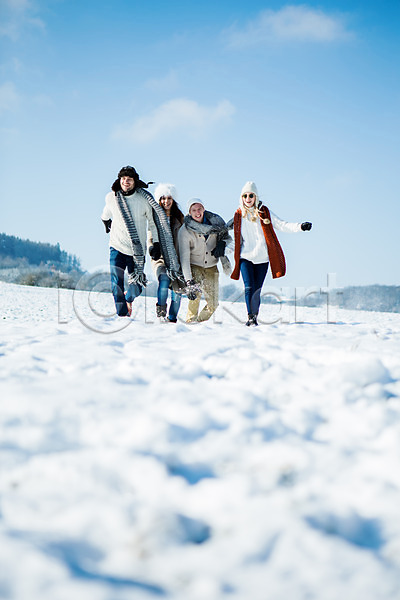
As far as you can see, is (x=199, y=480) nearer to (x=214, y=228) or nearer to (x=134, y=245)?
(x=134, y=245)

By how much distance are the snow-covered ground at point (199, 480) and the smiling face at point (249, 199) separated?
10.2 ft

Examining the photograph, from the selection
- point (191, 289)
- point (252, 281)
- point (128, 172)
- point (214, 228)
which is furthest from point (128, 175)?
point (252, 281)

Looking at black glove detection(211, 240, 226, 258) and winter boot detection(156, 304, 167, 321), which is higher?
black glove detection(211, 240, 226, 258)

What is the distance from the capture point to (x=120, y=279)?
215 inches

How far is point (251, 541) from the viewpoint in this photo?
55.4 inches

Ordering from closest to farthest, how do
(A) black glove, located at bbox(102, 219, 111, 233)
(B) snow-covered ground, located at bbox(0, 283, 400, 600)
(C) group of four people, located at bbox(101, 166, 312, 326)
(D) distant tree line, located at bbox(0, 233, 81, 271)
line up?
(B) snow-covered ground, located at bbox(0, 283, 400, 600)
(C) group of four people, located at bbox(101, 166, 312, 326)
(A) black glove, located at bbox(102, 219, 111, 233)
(D) distant tree line, located at bbox(0, 233, 81, 271)

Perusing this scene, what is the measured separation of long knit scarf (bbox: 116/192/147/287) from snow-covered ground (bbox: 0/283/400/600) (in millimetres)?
2689

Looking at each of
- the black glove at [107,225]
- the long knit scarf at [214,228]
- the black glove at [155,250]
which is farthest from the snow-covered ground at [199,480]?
the black glove at [107,225]

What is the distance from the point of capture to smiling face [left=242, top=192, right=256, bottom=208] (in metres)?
5.54

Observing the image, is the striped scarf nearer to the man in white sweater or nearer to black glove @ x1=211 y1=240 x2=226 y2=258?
the man in white sweater

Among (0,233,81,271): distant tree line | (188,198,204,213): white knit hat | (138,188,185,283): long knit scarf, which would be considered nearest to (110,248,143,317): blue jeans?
(138,188,185,283): long knit scarf

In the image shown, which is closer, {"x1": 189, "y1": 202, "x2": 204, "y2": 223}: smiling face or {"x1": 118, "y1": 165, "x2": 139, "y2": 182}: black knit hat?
{"x1": 118, "y1": 165, "x2": 139, "y2": 182}: black knit hat

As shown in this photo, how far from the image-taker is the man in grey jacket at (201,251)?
218 inches

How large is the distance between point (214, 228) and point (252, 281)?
846 mm
